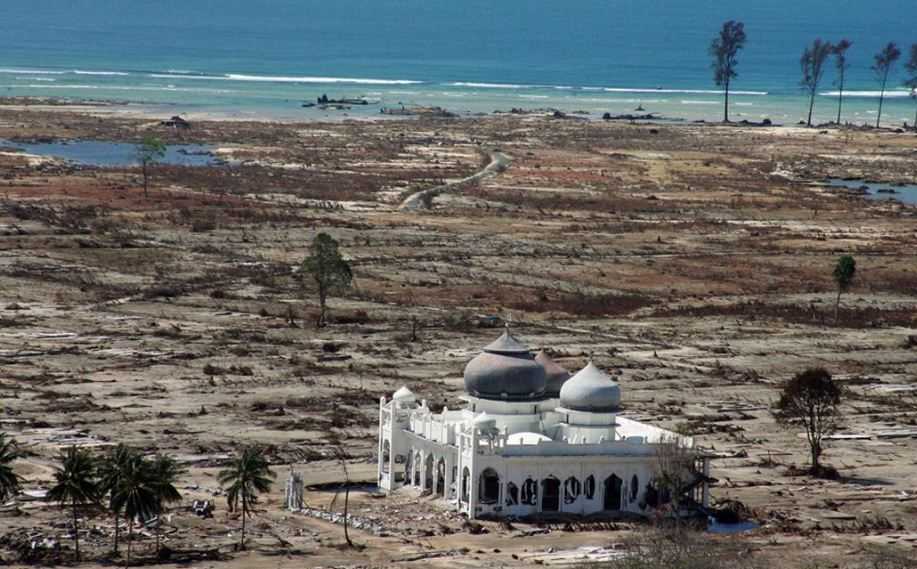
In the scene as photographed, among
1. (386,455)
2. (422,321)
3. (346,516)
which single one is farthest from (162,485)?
(422,321)

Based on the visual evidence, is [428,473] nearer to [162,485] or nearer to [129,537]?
[162,485]

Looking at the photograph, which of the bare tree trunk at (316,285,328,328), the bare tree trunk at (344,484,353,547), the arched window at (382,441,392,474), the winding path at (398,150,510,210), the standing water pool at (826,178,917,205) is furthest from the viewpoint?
the standing water pool at (826,178,917,205)

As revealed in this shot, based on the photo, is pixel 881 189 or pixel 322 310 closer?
pixel 322 310

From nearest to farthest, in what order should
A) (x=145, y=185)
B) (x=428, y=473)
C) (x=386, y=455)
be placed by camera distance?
(x=428, y=473)
(x=386, y=455)
(x=145, y=185)

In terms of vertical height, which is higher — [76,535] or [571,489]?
[571,489]

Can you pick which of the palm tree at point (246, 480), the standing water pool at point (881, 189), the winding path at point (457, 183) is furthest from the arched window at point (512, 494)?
the standing water pool at point (881, 189)

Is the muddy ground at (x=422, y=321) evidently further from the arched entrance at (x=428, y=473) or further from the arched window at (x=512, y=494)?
the arched window at (x=512, y=494)

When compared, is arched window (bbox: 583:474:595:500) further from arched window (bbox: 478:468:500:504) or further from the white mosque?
arched window (bbox: 478:468:500:504)

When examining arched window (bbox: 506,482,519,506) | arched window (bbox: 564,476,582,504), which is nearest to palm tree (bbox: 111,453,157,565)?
arched window (bbox: 506,482,519,506)

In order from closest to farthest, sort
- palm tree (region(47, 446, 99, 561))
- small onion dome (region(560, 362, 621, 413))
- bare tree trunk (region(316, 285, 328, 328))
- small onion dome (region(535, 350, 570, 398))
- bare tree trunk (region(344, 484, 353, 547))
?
1. palm tree (region(47, 446, 99, 561))
2. bare tree trunk (region(344, 484, 353, 547))
3. small onion dome (region(560, 362, 621, 413))
4. small onion dome (region(535, 350, 570, 398))
5. bare tree trunk (region(316, 285, 328, 328))
